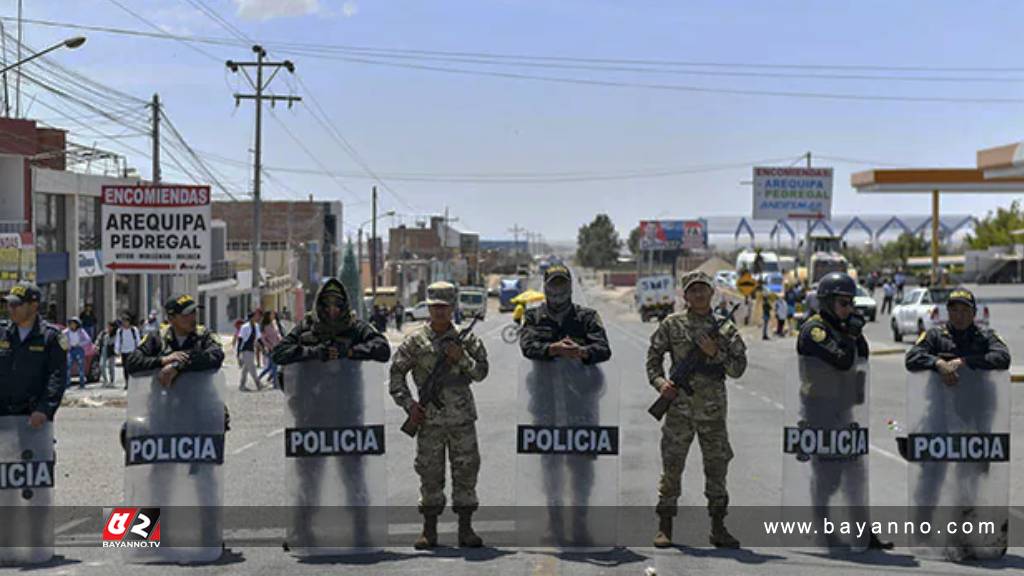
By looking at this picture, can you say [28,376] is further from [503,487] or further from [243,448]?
[243,448]

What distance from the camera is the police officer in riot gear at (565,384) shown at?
27.1 feet

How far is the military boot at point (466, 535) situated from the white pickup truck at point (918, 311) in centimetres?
2716

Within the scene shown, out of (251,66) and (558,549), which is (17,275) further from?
(558,549)

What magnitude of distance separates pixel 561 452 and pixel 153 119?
26.9m

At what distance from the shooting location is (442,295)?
27.1 feet

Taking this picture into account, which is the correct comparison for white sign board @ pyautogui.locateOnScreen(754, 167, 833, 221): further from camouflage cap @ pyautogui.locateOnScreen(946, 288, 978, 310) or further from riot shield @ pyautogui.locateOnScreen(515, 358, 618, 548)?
riot shield @ pyautogui.locateOnScreen(515, 358, 618, 548)

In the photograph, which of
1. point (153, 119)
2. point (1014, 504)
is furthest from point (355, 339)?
point (153, 119)

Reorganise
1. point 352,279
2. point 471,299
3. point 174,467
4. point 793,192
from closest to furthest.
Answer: point 174,467
point 352,279
point 793,192
point 471,299

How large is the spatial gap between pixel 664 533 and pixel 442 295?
7.28 feet

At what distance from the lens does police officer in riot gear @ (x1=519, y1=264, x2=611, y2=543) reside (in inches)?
325

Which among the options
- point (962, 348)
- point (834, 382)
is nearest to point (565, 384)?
point (834, 382)

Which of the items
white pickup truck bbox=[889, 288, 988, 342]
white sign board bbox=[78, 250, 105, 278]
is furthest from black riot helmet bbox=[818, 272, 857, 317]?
white sign board bbox=[78, 250, 105, 278]

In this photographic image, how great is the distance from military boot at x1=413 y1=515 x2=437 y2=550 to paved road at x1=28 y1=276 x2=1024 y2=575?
0.10 metres

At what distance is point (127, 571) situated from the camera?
25.5 feet
